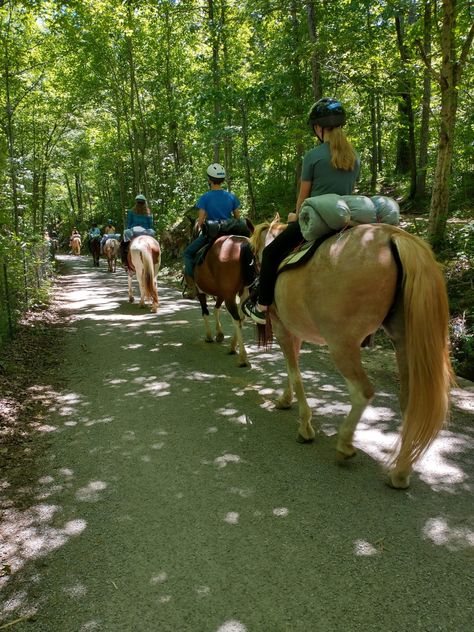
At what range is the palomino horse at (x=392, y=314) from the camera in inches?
124

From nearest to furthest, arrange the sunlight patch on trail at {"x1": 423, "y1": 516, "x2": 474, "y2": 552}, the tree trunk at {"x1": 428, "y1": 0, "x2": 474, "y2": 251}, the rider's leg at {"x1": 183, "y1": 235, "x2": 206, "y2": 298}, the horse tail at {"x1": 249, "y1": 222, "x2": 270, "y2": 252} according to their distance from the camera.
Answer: the sunlight patch on trail at {"x1": 423, "y1": 516, "x2": 474, "y2": 552}, the horse tail at {"x1": 249, "y1": 222, "x2": 270, "y2": 252}, the rider's leg at {"x1": 183, "y1": 235, "x2": 206, "y2": 298}, the tree trunk at {"x1": 428, "y1": 0, "x2": 474, "y2": 251}

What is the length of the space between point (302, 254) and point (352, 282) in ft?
2.15

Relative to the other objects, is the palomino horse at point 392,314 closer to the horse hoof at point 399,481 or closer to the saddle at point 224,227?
the horse hoof at point 399,481

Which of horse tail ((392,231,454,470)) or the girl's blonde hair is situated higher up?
the girl's blonde hair

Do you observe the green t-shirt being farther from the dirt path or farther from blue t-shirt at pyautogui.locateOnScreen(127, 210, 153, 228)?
blue t-shirt at pyautogui.locateOnScreen(127, 210, 153, 228)

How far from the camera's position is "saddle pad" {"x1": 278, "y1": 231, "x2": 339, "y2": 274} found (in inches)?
145

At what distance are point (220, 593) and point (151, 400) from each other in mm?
3154

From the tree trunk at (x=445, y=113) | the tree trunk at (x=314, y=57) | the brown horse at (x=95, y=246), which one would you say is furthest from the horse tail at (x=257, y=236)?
the brown horse at (x=95, y=246)

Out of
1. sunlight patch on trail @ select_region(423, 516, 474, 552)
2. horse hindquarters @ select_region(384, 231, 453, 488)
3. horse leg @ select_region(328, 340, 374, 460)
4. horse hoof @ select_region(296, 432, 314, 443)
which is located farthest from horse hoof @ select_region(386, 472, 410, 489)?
horse hoof @ select_region(296, 432, 314, 443)

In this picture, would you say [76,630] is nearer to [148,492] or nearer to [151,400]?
[148,492]

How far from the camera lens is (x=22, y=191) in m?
8.23

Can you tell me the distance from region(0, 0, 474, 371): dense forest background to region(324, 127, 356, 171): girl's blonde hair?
330 centimetres

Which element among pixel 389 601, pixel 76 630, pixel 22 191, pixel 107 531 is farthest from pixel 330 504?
pixel 22 191

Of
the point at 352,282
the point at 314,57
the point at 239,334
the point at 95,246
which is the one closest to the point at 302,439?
the point at 352,282
